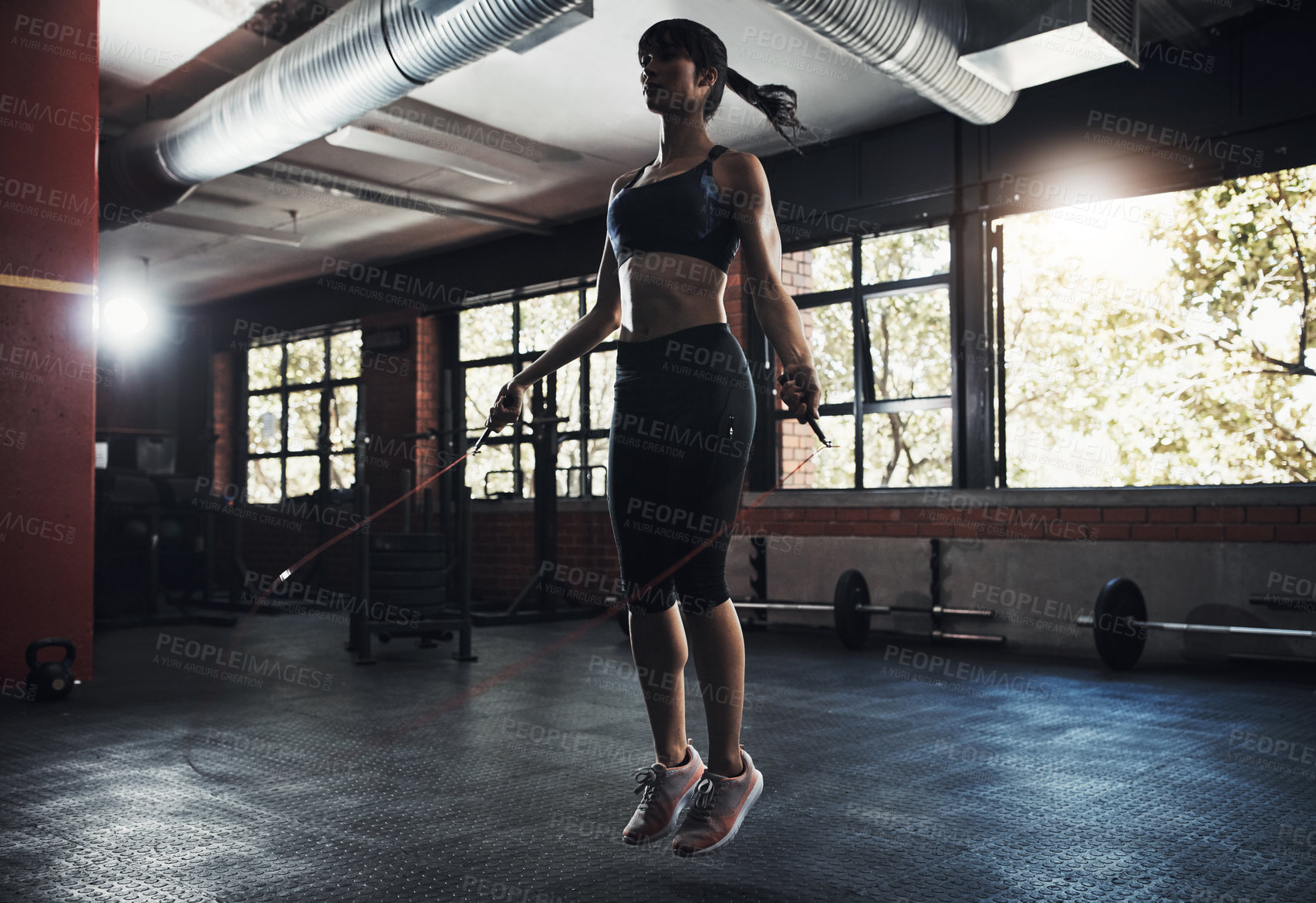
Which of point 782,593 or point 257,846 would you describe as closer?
point 257,846

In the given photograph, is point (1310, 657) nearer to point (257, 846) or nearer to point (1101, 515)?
point (1101, 515)

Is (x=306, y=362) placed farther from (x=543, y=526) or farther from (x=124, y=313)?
(x=543, y=526)

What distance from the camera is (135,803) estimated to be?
2.33 metres

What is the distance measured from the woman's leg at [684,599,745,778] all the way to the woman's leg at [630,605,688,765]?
0.04 metres

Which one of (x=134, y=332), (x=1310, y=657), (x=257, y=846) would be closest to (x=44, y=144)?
(x=257, y=846)

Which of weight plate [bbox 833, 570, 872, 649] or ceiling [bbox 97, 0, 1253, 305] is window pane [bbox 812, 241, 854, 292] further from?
weight plate [bbox 833, 570, 872, 649]

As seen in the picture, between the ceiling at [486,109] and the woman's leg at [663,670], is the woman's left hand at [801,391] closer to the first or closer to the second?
the woman's leg at [663,670]

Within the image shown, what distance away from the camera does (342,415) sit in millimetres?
9195

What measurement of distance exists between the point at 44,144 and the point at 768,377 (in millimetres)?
3797

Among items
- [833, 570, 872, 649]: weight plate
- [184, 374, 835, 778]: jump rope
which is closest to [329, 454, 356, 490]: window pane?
[184, 374, 835, 778]: jump rope

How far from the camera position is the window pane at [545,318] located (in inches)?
304

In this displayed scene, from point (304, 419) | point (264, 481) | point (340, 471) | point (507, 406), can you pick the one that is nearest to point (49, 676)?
point (507, 406)

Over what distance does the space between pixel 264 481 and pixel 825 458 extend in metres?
6.10

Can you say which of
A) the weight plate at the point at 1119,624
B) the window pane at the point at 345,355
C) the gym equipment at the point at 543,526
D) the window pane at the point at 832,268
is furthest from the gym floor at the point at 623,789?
the window pane at the point at 345,355
